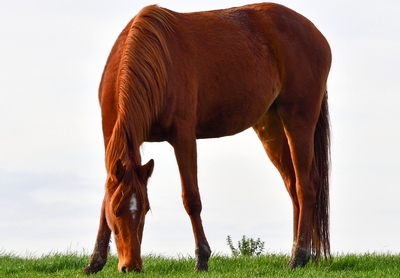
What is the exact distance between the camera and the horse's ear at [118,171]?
6560 mm

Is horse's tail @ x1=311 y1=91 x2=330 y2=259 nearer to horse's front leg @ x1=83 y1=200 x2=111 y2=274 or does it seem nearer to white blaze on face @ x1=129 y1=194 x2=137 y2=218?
horse's front leg @ x1=83 y1=200 x2=111 y2=274

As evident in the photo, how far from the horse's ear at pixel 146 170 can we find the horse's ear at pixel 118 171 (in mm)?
181

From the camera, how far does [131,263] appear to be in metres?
6.55

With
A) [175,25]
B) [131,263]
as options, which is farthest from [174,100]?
[131,263]

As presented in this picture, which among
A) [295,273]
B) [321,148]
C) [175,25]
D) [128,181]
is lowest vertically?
[295,273]

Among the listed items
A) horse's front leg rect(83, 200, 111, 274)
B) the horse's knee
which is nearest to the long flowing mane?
the horse's knee


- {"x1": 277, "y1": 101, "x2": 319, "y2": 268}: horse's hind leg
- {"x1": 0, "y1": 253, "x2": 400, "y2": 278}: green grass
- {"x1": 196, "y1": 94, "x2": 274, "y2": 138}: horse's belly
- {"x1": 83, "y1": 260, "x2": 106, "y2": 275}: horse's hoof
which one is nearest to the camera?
{"x1": 0, "y1": 253, "x2": 400, "y2": 278}: green grass

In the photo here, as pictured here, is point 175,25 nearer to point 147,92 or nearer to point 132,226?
point 147,92

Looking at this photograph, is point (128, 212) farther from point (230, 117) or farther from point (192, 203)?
point (230, 117)

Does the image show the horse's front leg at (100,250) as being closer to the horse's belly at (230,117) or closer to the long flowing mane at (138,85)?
the long flowing mane at (138,85)

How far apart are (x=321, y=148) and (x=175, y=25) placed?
8.13 ft

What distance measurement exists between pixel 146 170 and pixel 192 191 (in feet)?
2.82

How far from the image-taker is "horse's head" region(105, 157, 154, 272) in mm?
6539

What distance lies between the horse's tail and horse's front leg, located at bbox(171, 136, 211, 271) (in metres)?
1.83
